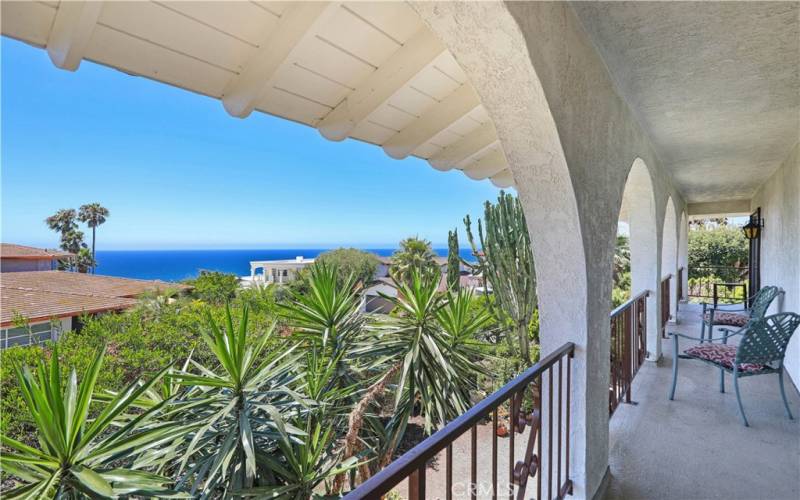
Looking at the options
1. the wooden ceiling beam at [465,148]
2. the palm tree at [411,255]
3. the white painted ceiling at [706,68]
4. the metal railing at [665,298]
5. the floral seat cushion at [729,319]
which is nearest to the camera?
the white painted ceiling at [706,68]

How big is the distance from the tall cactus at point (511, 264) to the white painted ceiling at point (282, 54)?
3617mm

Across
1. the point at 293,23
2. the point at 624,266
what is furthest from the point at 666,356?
the point at 624,266

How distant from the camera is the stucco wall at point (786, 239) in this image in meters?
3.51

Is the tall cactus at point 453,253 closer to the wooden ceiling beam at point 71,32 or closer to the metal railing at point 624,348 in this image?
the metal railing at point 624,348

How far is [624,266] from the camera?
16188mm

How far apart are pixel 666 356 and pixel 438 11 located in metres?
4.83

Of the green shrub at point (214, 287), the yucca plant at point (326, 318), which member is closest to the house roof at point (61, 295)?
the green shrub at point (214, 287)

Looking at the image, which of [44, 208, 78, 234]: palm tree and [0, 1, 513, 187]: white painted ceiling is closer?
[0, 1, 513, 187]: white painted ceiling

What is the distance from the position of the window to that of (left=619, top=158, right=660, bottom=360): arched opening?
8863 mm

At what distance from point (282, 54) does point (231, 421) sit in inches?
81.7

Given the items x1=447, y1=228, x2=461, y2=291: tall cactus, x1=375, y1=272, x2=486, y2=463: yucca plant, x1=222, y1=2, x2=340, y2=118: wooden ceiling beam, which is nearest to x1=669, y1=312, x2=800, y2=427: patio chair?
x1=375, y1=272, x2=486, y2=463: yucca plant

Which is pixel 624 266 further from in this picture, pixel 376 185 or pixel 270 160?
pixel 270 160

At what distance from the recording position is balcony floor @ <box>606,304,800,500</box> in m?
2.08

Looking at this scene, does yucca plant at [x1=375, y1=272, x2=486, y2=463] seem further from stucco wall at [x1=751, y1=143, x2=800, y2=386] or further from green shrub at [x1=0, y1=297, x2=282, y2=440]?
stucco wall at [x1=751, y1=143, x2=800, y2=386]
